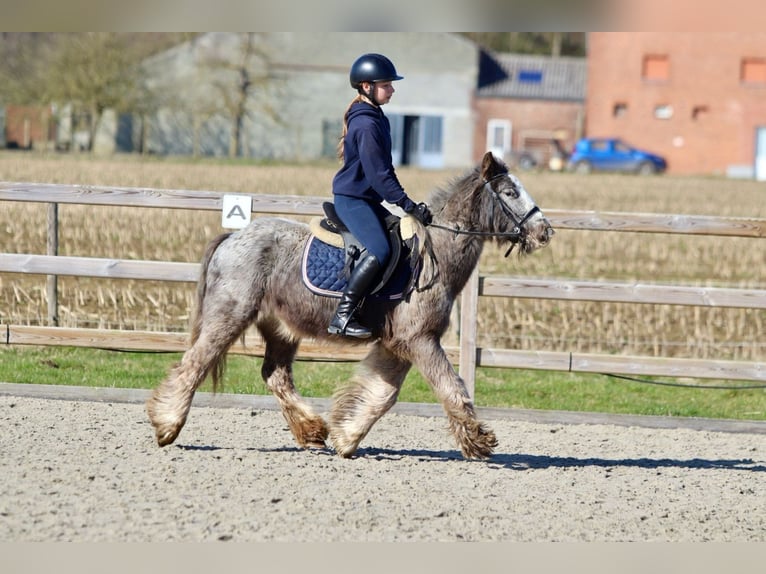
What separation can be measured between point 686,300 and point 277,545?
473 centimetres

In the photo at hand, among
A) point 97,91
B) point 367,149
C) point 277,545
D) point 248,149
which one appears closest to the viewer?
point 277,545

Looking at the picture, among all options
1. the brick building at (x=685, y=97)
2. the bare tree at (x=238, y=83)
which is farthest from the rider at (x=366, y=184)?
the brick building at (x=685, y=97)

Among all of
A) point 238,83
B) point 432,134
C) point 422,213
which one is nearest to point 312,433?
point 422,213

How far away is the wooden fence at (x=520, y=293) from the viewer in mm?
8930

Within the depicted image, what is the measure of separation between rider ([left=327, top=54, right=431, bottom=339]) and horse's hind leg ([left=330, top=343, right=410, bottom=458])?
325mm

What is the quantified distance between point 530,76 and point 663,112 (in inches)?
314

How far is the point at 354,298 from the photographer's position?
22.6 feet

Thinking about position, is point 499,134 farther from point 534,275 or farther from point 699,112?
point 534,275

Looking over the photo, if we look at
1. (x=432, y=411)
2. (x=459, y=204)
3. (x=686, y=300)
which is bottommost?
(x=432, y=411)

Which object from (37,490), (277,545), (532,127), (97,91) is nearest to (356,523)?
(277,545)

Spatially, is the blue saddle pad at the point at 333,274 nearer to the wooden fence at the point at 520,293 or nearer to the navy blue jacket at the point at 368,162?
the navy blue jacket at the point at 368,162

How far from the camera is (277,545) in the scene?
17.1 feet

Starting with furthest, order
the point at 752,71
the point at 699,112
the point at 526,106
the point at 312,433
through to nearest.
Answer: the point at 526,106 < the point at 699,112 < the point at 752,71 < the point at 312,433

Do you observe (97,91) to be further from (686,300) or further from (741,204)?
(686,300)
